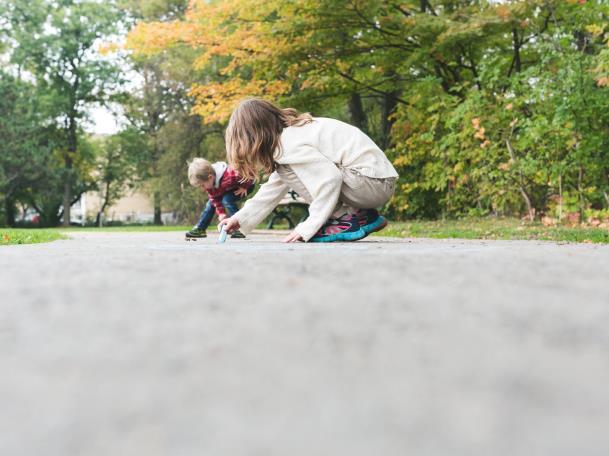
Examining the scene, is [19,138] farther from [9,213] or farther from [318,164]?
[318,164]

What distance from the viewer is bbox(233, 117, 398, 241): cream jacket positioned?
4.05m

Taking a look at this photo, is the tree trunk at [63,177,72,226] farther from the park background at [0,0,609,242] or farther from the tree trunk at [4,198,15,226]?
the park background at [0,0,609,242]

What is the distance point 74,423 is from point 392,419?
333mm

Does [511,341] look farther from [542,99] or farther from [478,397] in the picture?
[542,99]

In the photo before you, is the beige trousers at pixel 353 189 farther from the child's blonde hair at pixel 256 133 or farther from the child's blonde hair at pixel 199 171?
the child's blonde hair at pixel 199 171

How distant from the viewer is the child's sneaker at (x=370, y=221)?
4.37 metres

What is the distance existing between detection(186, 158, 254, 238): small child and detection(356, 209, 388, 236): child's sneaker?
7.68 feet

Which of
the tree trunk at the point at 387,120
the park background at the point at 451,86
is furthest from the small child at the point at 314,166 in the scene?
the tree trunk at the point at 387,120

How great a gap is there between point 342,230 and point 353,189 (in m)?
0.29

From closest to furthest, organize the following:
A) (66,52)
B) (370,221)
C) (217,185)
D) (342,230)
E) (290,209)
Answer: (342,230), (370,221), (217,185), (290,209), (66,52)

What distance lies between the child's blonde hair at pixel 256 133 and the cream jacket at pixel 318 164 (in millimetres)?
66

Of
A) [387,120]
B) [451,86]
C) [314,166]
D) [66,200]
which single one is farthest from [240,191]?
[66,200]

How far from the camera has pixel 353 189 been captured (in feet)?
14.0

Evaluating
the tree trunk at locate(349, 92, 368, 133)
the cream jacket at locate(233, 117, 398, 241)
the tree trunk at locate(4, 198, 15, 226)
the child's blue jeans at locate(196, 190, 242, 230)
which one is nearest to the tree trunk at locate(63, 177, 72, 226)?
the tree trunk at locate(4, 198, 15, 226)
